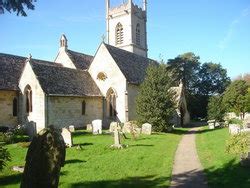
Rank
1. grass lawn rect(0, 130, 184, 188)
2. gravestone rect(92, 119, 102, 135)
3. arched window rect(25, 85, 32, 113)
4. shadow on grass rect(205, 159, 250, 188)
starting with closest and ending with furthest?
shadow on grass rect(205, 159, 250, 188), grass lawn rect(0, 130, 184, 188), gravestone rect(92, 119, 102, 135), arched window rect(25, 85, 32, 113)

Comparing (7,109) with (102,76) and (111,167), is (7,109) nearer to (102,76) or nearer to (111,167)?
(102,76)

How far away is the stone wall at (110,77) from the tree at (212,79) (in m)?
33.6

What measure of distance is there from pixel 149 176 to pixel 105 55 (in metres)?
26.6

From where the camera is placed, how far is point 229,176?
12.5 m

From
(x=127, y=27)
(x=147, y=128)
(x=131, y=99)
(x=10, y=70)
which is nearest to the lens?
(x=147, y=128)

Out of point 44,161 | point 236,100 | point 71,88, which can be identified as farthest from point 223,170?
point 236,100

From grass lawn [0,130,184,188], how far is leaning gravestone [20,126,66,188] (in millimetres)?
4723

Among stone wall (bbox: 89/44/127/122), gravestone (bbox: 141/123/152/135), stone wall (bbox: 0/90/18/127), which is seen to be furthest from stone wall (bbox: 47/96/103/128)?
gravestone (bbox: 141/123/152/135)

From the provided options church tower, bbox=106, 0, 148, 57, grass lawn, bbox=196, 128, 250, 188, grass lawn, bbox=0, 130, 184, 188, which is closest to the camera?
grass lawn, bbox=196, 128, 250, 188

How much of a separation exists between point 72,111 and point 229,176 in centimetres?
2346

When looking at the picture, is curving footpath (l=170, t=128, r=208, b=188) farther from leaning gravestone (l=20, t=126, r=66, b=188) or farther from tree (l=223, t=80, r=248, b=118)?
tree (l=223, t=80, r=248, b=118)

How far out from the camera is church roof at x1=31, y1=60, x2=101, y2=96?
3145cm

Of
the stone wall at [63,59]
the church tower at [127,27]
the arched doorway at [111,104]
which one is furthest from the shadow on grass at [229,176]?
the church tower at [127,27]

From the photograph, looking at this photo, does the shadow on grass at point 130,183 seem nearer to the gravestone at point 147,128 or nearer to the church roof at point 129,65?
the gravestone at point 147,128
